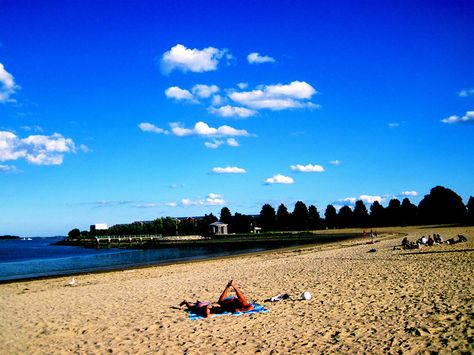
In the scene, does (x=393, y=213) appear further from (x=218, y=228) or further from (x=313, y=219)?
(x=218, y=228)

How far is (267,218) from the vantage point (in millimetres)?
129625

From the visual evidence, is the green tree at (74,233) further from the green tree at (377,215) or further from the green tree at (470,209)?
the green tree at (470,209)

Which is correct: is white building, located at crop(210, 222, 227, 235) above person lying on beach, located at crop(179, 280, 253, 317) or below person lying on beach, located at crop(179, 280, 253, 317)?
below

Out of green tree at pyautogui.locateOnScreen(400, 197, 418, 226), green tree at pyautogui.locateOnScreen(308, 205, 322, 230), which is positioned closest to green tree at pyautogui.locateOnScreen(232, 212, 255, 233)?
green tree at pyautogui.locateOnScreen(308, 205, 322, 230)

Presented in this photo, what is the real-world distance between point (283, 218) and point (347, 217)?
2144cm

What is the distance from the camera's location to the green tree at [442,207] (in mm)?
97500

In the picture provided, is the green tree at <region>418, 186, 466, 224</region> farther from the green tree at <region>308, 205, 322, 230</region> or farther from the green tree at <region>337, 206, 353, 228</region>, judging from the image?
the green tree at <region>308, 205, 322, 230</region>

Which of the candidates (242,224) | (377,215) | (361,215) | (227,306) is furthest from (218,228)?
(227,306)

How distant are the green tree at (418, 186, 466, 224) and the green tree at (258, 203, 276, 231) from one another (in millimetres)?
46912

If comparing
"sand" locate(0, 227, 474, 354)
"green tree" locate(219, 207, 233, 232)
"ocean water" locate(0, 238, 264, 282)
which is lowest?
"ocean water" locate(0, 238, 264, 282)

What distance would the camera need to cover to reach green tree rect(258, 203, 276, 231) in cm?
12862

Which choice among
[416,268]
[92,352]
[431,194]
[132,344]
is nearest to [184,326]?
[132,344]

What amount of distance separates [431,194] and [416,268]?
96.7m

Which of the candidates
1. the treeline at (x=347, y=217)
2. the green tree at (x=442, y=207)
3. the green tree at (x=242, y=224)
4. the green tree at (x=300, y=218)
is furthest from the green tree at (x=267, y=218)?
the green tree at (x=442, y=207)
